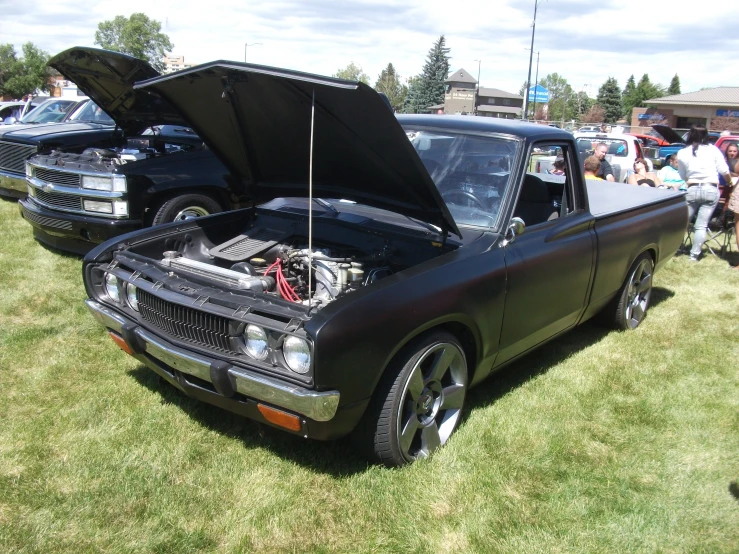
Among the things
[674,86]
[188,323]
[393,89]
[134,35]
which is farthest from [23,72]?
[674,86]

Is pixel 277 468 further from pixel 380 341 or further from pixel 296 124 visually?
pixel 296 124

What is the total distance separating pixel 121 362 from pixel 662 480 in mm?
3505

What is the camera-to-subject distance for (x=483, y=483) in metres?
3.15

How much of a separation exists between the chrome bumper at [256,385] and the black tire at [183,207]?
3341mm

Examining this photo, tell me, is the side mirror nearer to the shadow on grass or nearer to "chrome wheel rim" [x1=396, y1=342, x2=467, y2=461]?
"chrome wheel rim" [x1=396, y1=342, x2=467, y2=461]

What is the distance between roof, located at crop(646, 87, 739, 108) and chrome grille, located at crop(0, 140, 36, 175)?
47.8 m

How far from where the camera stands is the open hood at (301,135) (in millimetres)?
3000

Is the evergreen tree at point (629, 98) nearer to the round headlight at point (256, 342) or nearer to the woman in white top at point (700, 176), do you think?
the woman in white top at point (700, 176)

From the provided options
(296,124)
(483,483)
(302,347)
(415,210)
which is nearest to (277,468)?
(302,347)

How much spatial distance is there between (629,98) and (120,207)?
8599cm

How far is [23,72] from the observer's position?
2741 inches

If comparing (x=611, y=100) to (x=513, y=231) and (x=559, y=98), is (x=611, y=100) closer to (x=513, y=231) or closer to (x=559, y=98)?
(x=559, y=98)

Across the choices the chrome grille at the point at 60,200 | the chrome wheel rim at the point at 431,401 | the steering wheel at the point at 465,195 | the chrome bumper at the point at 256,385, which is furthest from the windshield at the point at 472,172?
the chrome grille at the point at 60,200

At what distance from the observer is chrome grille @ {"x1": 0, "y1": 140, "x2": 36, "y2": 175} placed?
845 cm
